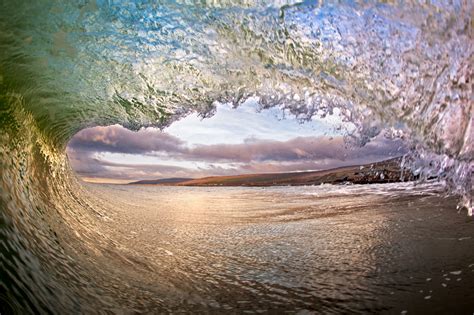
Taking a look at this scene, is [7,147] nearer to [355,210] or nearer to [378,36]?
[378,36]

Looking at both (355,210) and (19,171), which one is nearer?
(19,171)

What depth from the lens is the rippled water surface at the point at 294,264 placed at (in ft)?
7.09

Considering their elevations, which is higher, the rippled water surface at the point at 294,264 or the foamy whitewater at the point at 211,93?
the foamy whitewater at the point at 211,93

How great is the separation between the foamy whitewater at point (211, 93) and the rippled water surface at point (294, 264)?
20mm

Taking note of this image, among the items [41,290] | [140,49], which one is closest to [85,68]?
[140,49]

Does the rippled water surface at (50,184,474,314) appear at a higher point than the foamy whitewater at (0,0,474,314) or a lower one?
lower

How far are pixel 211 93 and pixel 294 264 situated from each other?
1.83 m

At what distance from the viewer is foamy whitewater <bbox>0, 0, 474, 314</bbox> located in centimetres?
220

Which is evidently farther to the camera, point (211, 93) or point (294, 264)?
point (211, 93)

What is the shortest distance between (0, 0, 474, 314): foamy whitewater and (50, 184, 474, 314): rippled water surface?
2cm

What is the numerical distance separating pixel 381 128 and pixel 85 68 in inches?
99.1

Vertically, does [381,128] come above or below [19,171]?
above

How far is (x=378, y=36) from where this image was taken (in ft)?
8.75

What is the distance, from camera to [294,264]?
9.73ft
